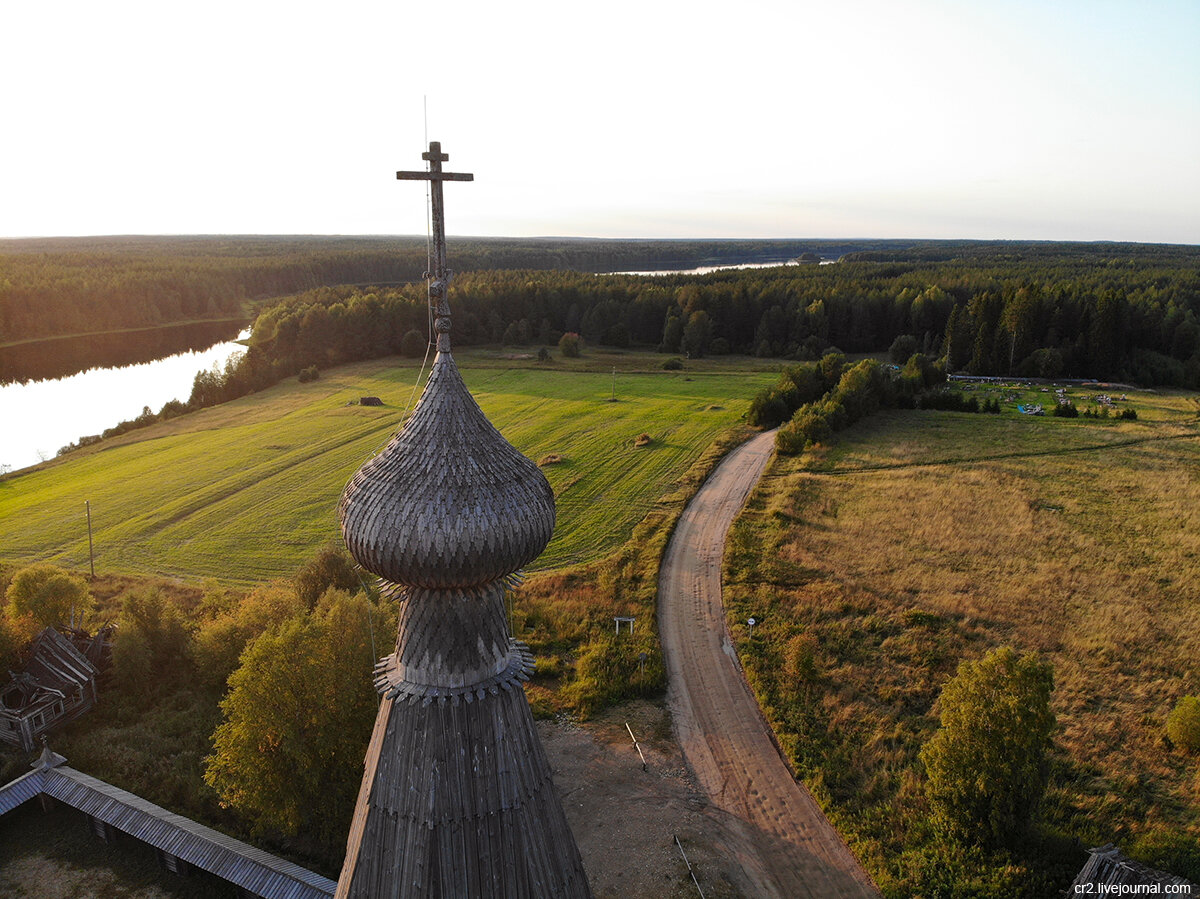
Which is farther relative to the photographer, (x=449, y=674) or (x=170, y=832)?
(x=170, y=832)

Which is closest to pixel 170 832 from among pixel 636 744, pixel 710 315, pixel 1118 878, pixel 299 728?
pixel 299 728

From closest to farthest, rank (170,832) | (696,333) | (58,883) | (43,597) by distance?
(170,832)
(58,883)
(43,597)
(696,333)

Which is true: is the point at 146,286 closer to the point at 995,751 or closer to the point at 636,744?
the point at 636,744

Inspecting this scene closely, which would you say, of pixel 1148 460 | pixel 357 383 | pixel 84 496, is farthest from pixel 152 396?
pixel 1148 460

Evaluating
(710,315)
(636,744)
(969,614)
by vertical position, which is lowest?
(636,744)

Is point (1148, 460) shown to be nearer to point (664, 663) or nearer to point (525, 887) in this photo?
point (664, 663)

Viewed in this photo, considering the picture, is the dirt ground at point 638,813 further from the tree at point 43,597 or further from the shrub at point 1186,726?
the tree at point 43,597

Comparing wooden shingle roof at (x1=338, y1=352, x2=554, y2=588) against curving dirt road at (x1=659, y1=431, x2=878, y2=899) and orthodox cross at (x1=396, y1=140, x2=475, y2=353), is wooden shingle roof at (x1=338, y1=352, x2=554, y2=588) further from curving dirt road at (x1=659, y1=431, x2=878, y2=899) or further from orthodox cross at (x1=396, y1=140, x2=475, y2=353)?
curving dirt road at (x1=659, y1=431, x2=878, y2=899)
